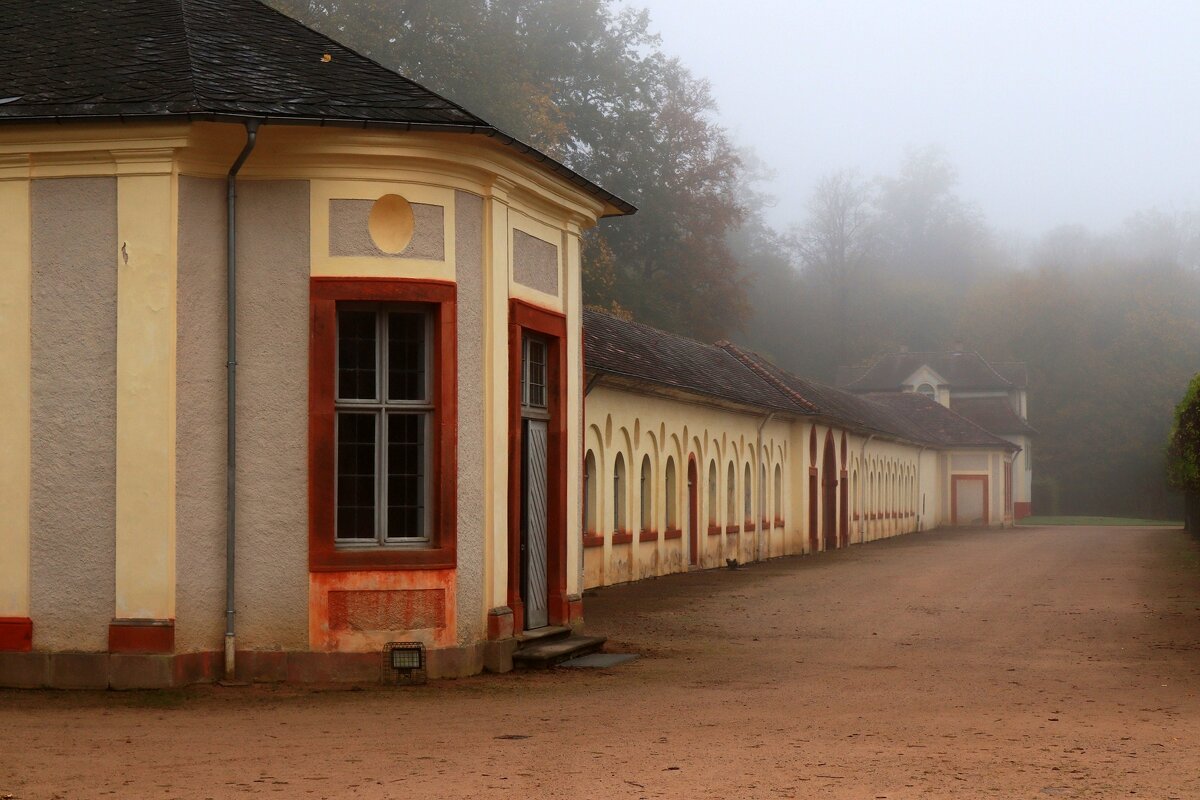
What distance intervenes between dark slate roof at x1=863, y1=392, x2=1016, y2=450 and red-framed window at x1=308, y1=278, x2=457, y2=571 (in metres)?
50.4

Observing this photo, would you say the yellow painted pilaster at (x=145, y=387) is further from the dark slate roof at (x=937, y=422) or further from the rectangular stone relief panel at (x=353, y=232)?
the dark slate roof at (x=937, y=422)

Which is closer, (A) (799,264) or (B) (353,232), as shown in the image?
(B) (353,232)

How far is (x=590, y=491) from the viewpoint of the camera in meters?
25.3

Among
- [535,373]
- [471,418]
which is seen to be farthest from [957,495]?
[471,418]

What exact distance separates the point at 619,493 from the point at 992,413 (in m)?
54.6

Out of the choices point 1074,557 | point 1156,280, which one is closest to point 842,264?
point 1156,280

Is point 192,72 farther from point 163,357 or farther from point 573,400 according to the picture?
point 573,400

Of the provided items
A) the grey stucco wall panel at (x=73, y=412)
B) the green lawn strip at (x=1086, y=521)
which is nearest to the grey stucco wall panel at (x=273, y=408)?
the grey stucco wall panel at (x=73, y=412)

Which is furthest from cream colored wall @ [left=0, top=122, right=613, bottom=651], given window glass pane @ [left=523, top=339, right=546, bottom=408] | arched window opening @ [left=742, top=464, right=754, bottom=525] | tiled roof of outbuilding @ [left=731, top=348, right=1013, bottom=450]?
tiled roof of outbuilding @ [left=731, top=348, right=1013, bottom=450]

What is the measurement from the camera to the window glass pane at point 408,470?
1298cm

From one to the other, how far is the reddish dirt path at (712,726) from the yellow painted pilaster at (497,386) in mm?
1106

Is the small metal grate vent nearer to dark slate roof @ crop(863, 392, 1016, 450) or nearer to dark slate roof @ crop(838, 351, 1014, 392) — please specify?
dark slate roof @ crop(863, 392, 1016, 450)

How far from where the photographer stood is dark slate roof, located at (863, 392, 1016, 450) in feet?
213

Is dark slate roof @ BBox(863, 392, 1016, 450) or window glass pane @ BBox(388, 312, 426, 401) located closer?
window glass pane @ BBox(388, 312, 426, 401)
